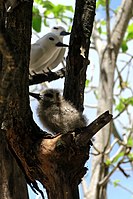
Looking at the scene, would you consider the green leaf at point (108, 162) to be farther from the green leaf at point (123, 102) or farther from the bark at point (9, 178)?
the bark at point (9, 178)

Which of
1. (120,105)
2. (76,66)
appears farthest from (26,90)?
(120,105)

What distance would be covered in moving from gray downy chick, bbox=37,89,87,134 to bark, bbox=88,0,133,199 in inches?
40.8

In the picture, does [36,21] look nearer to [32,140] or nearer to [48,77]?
[48,77]

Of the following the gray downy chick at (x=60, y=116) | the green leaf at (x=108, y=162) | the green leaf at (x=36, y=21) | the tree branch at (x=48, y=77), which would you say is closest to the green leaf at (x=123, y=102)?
the green leaf at (x=108, y=162)

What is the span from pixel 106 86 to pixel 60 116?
1277mm

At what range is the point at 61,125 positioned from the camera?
943mm

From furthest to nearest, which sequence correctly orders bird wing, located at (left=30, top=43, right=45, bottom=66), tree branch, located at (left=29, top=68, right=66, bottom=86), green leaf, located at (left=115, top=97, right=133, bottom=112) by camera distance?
green leaf, located at (left=115, top=97, right=133, bottom=112)
bird wing, located at (left=30, top=43, right=45, bottom=66)
tree branch, located at (left=29, top=68, right=66, bottom=86)

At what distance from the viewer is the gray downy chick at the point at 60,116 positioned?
3.07 ft

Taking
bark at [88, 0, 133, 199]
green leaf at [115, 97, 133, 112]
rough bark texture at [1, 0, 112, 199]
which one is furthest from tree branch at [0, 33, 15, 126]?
green leaf at [115, 97, 133, 112]

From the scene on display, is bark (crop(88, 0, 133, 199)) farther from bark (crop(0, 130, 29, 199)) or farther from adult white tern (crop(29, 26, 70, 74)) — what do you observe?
bark (crop(0, 130, 29, 199))

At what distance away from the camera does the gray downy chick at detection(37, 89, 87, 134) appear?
935 millimetres

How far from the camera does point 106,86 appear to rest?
2.22 meters

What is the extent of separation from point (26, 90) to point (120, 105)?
2180 mm

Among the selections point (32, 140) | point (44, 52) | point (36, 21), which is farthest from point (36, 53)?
point (32, 140)
